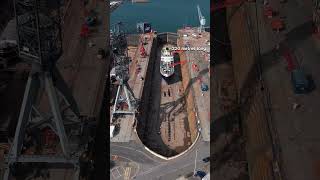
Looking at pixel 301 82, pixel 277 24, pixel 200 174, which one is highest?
pixel 277 24

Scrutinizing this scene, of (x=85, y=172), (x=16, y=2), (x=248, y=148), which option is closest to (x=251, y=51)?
(x=248, y=148)

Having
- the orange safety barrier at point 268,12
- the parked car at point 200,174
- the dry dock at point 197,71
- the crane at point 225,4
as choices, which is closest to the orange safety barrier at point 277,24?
the orange safety barrier at point 268,12

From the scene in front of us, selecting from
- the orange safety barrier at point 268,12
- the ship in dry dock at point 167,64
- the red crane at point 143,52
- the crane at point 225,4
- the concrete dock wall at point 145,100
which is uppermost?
the crane at point 225,4

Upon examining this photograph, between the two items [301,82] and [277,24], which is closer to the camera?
[301,82]

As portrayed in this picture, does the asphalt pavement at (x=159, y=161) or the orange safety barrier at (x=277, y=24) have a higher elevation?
the orange safety barrier at (x=277, y=24)

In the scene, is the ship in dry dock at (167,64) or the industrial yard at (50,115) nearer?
the industrial yard at (50,115)

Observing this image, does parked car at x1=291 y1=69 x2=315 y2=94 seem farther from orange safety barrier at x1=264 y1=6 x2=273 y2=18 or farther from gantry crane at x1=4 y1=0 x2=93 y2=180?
gantry crane at x1=4 y1=0 x2=93 y2=180

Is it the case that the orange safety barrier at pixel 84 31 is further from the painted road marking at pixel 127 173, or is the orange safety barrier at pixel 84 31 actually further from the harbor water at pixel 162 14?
the harbor water at pixel 162 14

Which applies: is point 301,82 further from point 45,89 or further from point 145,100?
point 145,100

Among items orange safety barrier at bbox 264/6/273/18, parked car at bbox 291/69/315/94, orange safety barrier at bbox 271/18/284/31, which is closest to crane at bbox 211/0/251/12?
orange safety barrier at bbox 264/6/273/18

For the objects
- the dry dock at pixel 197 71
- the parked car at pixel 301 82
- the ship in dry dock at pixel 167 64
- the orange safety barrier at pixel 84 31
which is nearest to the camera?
the parked car at pixel 301 82

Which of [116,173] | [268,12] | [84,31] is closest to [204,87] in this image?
[84,31]

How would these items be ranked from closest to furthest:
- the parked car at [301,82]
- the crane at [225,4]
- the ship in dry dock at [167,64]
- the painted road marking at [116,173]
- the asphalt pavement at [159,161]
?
the parked car at [301,82] → the painted road marking at [116,173] → the asphalt pavement at [159,161] → the crane at [225,4] → the ship in dry dock at [167,64]

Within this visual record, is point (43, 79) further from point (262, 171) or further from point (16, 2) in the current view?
point (262, 171)
